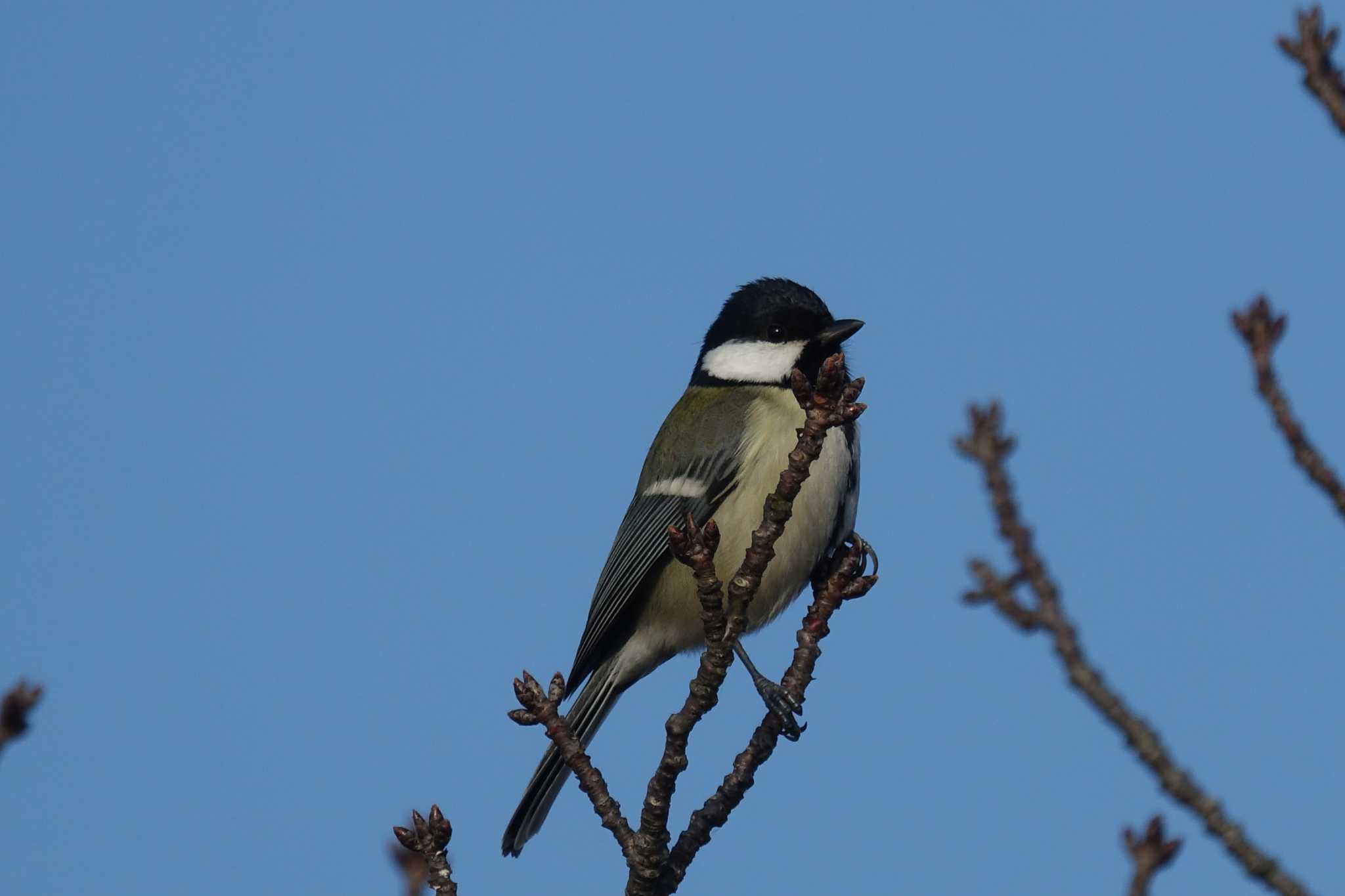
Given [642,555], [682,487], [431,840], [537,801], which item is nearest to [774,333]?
[682,487]

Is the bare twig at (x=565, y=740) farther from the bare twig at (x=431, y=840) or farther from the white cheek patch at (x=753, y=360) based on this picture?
the white cheek patch at (x=753, y=360)

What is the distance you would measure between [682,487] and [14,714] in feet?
14.4

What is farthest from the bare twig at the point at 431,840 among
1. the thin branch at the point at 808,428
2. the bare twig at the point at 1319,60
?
the bare twig at the point at 1319,60

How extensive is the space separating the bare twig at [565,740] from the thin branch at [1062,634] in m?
1.95

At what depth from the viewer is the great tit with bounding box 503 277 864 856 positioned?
20.0 feet

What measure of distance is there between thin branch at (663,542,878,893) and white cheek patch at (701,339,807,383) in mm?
1985

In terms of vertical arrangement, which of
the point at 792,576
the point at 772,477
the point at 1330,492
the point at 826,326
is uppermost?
the point at 826,326

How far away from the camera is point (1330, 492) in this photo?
229 centimetres

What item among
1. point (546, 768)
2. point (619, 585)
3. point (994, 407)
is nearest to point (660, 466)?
point (619, 585)

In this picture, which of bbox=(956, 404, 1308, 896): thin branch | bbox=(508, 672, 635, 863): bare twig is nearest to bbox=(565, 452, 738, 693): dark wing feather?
bbox=(508, 672, 635, 863): bare twig

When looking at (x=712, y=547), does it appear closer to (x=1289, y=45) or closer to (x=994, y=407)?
(x=994, y=407)

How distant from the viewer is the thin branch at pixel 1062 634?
2.14 m

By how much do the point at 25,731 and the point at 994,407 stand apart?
162 cm

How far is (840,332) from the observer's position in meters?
6.76
